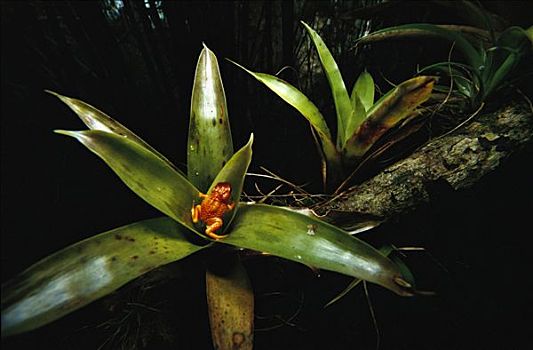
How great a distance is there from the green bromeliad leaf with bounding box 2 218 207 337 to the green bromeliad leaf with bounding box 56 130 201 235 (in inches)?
→ 1.8

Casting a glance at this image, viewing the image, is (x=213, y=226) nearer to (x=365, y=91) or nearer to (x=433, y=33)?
(x=365, y=91)

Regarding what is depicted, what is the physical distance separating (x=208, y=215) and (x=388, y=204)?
1.30ft

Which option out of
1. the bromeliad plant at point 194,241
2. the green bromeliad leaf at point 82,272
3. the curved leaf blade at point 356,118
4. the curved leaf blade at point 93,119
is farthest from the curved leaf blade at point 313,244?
the curved leaf blade at point 356,118

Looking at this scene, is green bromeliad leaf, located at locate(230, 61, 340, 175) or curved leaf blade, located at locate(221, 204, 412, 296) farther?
green bromeliad leaf, located at locate(230, 61, 340, 175)

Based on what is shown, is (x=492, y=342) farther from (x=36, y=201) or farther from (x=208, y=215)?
(x=36, y=201)

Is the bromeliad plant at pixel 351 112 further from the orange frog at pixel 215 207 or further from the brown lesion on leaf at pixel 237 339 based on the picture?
the brown lesion on leaf at pixel 237 339

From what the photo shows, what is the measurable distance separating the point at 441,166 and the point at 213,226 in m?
0.54

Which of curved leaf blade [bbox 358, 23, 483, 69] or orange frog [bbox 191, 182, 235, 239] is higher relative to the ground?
curved leaf blade [bbox 358, 23, 483, 69]

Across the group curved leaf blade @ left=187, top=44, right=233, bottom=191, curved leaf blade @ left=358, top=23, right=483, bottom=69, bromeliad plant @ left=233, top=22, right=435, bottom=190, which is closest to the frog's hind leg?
curved leaf blade @ left=187, top=44, right=233, bottom=191

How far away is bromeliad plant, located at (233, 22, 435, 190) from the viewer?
2.61 ft

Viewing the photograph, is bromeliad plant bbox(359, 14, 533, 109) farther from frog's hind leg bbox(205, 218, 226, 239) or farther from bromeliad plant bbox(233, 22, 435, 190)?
frog's hind leg bbox(205, 218, 226, 239)

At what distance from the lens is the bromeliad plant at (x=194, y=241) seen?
0.50 m

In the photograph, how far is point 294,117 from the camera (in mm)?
1146

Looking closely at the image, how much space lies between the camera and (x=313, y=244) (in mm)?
618
